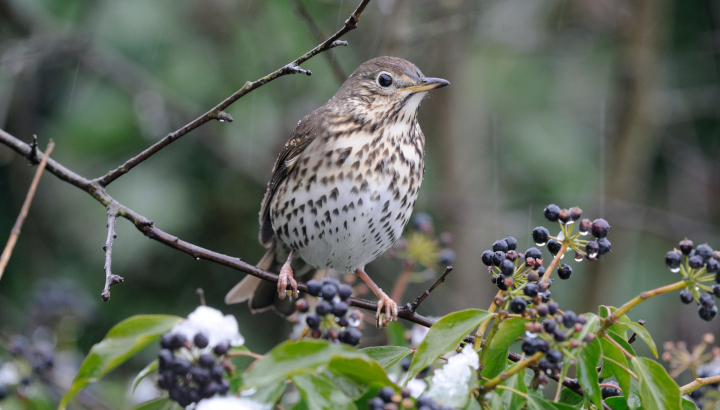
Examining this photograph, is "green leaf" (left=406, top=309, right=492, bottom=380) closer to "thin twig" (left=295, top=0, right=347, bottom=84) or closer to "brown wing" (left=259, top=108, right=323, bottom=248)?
"brown wing" (left=259, top=108, right=323, bottom=248)

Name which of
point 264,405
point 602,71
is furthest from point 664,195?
point 264,405

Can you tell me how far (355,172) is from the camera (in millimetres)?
3188

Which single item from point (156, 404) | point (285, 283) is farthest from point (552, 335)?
point (285, 283)

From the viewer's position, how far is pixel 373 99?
3373 mm

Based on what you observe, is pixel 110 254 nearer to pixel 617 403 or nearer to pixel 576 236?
pixel 576 236

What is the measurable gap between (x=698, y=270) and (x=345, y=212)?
175cm

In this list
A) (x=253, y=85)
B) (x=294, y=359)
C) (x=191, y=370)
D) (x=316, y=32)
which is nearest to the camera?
(x=294, y=359)

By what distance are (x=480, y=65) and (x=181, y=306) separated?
3.68 m

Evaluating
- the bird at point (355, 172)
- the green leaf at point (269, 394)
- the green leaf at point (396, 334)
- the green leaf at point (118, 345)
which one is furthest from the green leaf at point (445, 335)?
the bird at point (355, 172)

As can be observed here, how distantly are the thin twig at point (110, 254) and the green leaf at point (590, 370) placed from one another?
1229mm

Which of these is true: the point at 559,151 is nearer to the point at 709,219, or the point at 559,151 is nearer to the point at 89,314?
the point at 709,219

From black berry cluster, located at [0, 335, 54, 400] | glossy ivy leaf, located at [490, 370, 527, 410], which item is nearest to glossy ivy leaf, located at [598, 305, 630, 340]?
glossy ivy leaf, located at [490, 370, 527, 410]

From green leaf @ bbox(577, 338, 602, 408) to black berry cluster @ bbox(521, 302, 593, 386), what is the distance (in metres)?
0.05

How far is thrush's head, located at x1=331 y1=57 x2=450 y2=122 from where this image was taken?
3305 millimetres
